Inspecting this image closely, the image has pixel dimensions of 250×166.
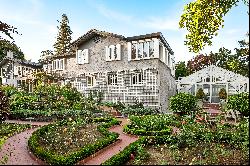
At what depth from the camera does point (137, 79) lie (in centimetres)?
2736

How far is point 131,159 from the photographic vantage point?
1091 cm

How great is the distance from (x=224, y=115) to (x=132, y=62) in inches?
431

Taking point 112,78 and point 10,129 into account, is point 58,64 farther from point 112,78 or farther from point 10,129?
point 10,129

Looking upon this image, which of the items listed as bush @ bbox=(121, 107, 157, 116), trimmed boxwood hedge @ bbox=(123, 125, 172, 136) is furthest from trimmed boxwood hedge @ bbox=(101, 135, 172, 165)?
bush @ bbox=(121, 107, 157, 116)

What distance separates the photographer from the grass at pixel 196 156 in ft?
32.5

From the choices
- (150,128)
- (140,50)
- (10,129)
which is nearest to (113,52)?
(140,50)

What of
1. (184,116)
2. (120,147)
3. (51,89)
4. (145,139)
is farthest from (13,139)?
(51,89)

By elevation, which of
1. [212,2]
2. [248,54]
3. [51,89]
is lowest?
[51,89]

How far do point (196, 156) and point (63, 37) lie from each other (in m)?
49.2

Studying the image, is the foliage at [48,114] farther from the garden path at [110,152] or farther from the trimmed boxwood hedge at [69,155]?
the trimmed boxwood hedge at [69,155]

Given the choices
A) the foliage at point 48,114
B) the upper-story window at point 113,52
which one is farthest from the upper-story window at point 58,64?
the foliage at point 48,114

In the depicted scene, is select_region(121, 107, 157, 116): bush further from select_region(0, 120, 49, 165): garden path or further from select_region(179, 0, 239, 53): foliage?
select_region(179, 0, 239, 53): foliage

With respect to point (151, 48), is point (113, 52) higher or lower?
lower

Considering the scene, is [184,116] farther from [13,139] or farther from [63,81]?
[63,81]
